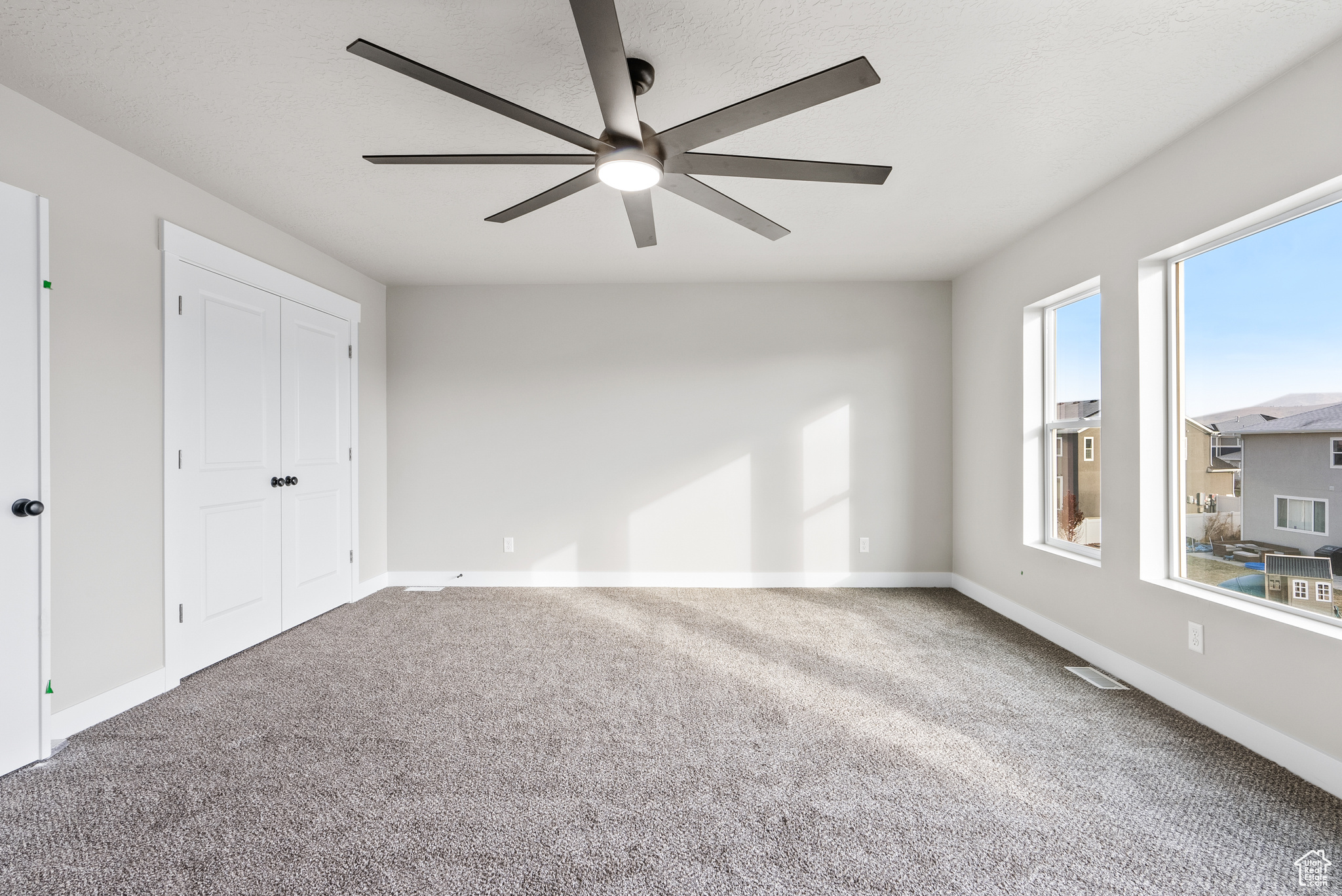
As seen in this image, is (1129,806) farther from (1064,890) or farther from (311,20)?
(311,20)

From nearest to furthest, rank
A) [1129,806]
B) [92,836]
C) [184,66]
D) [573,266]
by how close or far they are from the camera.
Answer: [92,836] < [1129,806] < [184,66] < [573,266]

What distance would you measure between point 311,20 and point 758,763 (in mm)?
2758

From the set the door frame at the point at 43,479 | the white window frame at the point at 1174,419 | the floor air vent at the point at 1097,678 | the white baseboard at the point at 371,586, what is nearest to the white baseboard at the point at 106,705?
the door frame at the point at 43,479

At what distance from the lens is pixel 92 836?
1.61 m

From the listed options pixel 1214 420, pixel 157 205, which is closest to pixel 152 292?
pixel 157 205

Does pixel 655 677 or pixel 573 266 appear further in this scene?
pixel 573 266

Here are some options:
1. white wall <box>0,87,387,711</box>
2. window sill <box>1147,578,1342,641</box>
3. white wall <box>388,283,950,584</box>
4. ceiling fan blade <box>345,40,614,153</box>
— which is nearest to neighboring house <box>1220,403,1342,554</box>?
window sill <box>1147,578,1342,641</box>

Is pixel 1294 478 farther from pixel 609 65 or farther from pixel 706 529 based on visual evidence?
pixel 706 529

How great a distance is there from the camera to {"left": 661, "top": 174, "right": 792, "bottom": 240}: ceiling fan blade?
1.96 m

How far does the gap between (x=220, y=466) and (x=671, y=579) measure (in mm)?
2948

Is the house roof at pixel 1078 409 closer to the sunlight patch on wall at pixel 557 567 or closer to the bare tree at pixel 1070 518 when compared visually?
A: the bare tree at pixel 1070 518

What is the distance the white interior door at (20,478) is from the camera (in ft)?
6.24

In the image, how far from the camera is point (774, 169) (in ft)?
5.90

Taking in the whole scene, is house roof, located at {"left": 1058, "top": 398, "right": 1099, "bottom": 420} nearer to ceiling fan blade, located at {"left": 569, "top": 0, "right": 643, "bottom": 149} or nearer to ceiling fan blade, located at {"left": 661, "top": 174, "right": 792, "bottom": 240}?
ceiling fan blade, located at {"left": 661, "top": 174, "right": 792, "bottom": 240}
